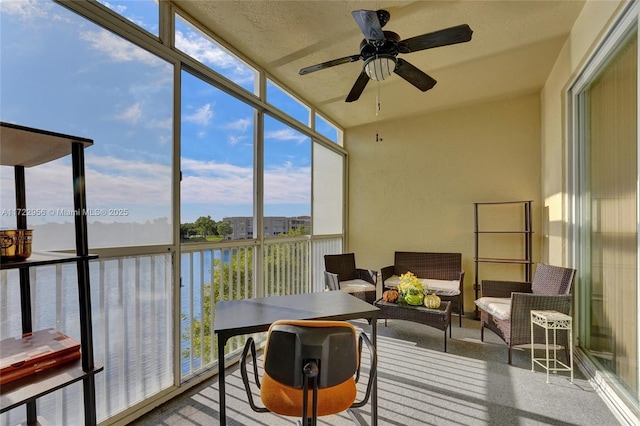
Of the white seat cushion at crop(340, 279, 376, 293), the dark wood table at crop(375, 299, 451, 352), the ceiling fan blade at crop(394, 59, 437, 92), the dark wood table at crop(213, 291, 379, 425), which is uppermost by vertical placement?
the ceiling fan blade at crop(394, 59, 437, 92)

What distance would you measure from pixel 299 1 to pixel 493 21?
5.80 feet

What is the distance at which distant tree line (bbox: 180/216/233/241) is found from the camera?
99.6 inches

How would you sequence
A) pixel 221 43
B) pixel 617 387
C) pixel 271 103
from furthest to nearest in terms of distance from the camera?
pixel 271 103
pixel 221 43
pixel 617 387

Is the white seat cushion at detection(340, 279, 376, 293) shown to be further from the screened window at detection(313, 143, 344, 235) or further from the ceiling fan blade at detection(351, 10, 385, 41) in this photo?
the ceiling fan blade at detection(351, 10, 385, 41)

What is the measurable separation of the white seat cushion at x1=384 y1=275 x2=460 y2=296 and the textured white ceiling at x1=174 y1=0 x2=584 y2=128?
266 centimetres

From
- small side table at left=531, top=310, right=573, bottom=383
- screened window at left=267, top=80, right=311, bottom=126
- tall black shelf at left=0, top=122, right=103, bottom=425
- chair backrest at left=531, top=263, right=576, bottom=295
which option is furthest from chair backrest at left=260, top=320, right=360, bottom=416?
screened window at left=267, top=80, right=311, bottom=126

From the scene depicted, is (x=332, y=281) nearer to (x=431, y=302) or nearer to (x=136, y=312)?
(x=431, y=302)

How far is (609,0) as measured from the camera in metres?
2.26

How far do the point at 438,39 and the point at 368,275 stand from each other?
10.7 feet

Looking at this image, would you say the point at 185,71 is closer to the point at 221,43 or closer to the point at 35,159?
the point at 221,43

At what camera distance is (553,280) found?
314 cm

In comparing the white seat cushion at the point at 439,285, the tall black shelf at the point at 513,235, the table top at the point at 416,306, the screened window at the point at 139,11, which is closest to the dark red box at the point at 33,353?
the screened window at the point at 139,11

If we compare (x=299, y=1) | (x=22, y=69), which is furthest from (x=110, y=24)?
(x=299, y=1)

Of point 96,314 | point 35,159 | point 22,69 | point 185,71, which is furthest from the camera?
point 185,71
